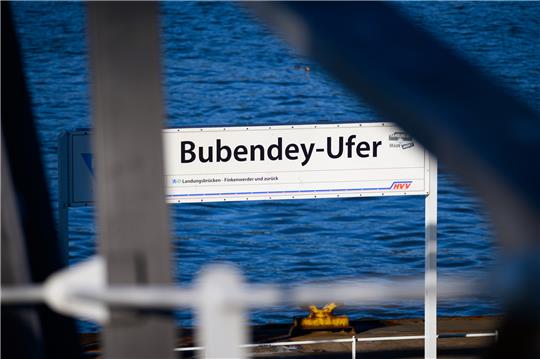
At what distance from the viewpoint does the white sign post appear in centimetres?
812

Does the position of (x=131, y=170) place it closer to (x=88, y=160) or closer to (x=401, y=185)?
(x=88, y=160)

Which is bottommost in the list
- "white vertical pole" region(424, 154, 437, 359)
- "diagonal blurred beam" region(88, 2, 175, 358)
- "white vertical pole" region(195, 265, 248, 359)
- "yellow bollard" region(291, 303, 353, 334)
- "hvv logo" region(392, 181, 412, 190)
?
"yellow bollard" region(291, 303, 353, 334)

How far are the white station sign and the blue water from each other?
2.34 ft

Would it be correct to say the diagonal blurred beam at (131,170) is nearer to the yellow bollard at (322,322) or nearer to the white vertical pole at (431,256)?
the white vertical pole at (431,256)

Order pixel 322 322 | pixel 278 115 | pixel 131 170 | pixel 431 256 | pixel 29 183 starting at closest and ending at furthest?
pixel 131 170 → pixel 29 183 → pixel 431 256 → pixel 322 322 → pixel 278 115

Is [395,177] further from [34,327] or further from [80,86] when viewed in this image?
[80,86]

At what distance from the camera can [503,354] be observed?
58.2 inches

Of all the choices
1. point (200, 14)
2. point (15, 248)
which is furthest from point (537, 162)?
point (200, 14)

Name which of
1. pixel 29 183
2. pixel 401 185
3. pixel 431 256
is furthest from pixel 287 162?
pixel 29 183

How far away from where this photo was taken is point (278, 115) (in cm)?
3669

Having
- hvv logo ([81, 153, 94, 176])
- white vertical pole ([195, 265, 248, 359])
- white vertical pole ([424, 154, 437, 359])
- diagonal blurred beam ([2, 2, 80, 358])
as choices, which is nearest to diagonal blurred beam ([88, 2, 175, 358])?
white vertical pole ([195, 265, 248, 359])

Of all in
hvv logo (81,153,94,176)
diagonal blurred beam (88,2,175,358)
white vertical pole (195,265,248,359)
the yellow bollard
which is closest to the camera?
white vertical pole (195,265,248,359)

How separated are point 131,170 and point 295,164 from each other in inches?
254

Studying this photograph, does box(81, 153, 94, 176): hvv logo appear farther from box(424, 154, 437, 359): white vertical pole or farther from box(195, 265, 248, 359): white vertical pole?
box(195, 265, 248, 359): white vertical pole
